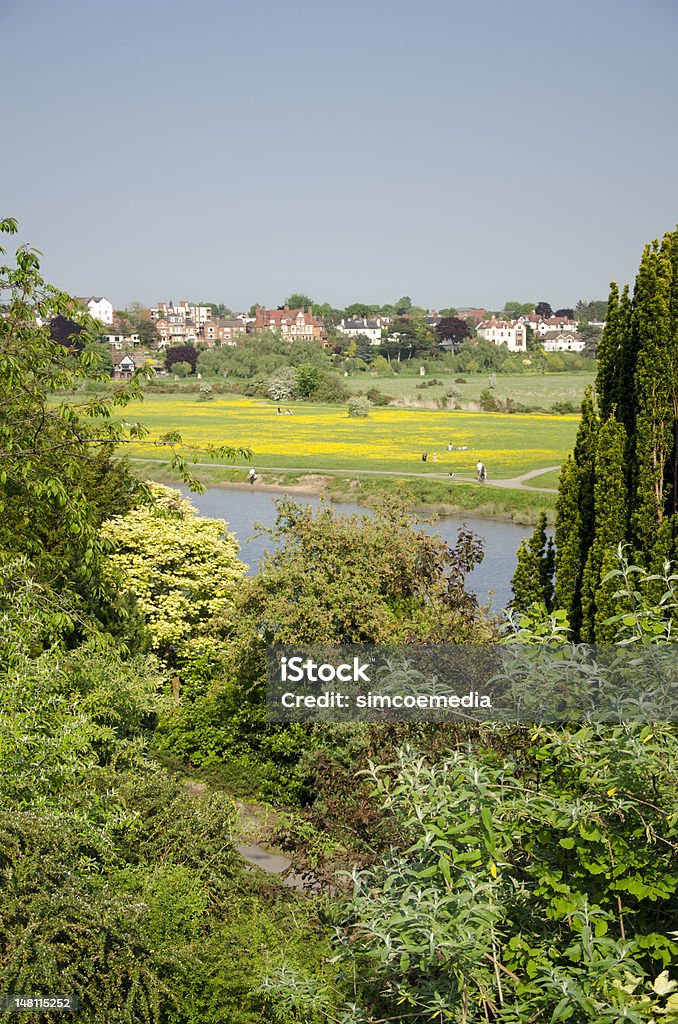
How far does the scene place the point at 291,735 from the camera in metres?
11.6

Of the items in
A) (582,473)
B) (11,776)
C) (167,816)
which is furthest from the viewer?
(582,473)

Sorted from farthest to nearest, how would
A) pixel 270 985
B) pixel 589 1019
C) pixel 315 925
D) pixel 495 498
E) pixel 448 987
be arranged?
pixel 495 498, pixel 315 925, pixel 270 985, pixel 448 987, pixel 589 1019

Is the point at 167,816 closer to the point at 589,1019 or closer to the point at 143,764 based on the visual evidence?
the point at 143,764

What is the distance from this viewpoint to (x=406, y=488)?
3441 cm

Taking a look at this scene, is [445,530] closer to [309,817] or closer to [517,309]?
[309,817]

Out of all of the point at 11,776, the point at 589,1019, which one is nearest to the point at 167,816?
the point at 11,776

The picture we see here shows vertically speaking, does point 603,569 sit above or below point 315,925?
above

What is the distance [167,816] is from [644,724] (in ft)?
14.8

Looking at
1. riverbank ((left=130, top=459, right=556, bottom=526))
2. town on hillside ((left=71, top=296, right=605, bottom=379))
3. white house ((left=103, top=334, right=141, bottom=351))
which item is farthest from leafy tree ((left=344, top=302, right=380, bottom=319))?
riverbank ((left=130, top=459, right=556, bottom=526))

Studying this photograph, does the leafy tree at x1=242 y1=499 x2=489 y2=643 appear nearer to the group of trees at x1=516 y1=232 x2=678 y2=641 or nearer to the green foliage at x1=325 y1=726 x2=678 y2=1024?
the group of trees at x1=516 y1=232 x2=678 y2=641

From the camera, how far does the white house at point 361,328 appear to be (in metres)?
121

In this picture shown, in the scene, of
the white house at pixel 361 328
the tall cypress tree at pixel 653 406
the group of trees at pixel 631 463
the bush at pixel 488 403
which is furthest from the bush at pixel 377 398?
the tall cypress tree at pixel 653 406

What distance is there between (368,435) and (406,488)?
18.7 m

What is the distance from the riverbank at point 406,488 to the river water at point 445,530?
0.52 meters
